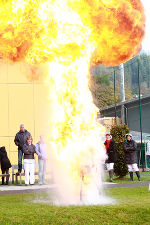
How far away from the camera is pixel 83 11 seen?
10688 mm

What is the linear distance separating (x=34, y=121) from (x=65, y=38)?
11.6 m

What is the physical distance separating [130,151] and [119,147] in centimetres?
161

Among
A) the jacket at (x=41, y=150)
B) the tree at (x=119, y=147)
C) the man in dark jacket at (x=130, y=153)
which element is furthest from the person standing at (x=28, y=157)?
the tree at (x=119, y=147)

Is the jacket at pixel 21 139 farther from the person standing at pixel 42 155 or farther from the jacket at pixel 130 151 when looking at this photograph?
the jacket at pixel 130 151

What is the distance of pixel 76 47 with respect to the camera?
11008 millimetres

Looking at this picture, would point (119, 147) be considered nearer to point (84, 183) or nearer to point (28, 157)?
point (28, 157)

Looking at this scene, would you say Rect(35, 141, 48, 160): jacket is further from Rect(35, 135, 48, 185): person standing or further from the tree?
the tree

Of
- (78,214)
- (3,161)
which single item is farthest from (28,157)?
(78,214)

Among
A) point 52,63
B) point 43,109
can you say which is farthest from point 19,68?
point 52,63

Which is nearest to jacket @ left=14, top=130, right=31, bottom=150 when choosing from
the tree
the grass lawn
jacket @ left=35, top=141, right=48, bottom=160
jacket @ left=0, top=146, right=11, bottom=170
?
jacket @ left=35, top=141, right=48, bottom=160

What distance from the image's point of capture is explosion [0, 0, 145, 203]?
10711 millimetres

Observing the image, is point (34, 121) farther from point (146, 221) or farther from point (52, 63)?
point (146, 221)

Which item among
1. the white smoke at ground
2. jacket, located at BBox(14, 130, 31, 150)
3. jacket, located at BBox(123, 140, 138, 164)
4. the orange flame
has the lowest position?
the white smoke at ground

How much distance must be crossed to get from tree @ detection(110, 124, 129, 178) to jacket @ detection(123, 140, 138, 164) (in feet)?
3.74
